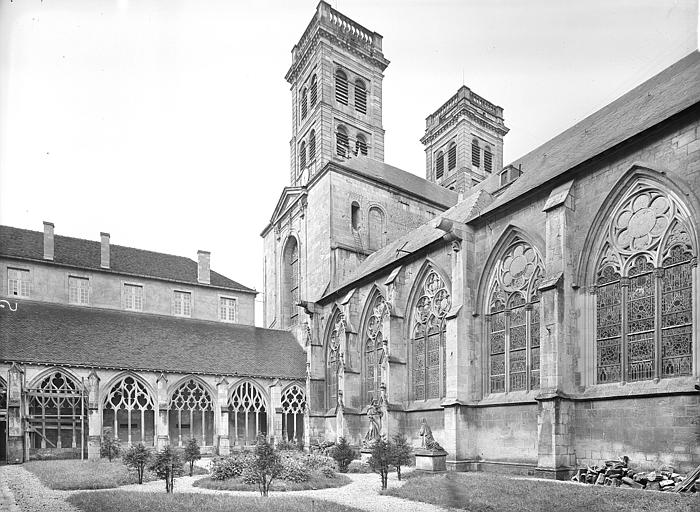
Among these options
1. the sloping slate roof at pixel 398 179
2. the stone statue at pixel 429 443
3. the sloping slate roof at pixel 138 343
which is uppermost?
the sloping slate roof at pixel 398 179

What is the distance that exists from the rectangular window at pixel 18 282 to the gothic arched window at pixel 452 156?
3510 cm

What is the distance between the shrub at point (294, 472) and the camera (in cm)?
1392

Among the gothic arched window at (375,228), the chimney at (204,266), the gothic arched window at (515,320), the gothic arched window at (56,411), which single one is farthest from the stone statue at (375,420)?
the chimney at (204,266)

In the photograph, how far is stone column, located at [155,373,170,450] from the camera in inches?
941

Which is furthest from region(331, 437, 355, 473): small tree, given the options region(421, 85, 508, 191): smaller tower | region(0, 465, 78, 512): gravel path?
region(421, 85, 508, 191): smaller tower

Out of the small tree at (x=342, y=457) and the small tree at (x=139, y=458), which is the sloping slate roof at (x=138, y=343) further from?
the small tree at (x=342, y=457)

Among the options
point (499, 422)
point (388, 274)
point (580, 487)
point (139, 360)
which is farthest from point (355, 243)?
point (580, 487)

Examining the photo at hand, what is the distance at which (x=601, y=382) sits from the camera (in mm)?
13602

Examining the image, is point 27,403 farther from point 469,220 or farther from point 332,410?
point 469,220

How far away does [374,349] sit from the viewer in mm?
24828

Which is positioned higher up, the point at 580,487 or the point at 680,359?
the point at 680,359

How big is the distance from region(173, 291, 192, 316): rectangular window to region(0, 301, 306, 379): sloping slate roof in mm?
2831

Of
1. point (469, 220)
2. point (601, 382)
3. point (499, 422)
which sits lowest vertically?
point (499, 422)

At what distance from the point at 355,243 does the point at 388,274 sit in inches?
349
